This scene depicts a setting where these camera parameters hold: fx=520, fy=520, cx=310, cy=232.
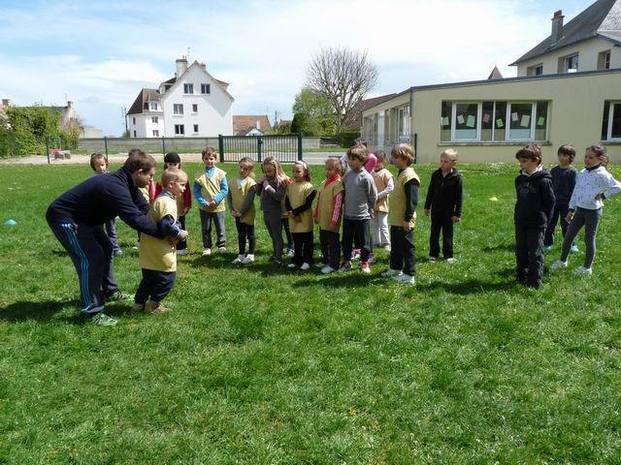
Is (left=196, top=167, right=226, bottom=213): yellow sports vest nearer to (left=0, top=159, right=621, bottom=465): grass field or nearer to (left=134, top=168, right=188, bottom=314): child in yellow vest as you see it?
(left=0, top=159, right=621, bottom=465): grass field

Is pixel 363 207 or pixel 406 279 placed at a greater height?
pixel 363 207

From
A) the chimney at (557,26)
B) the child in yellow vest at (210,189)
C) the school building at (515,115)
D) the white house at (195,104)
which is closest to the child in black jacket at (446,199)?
the child in yellow vest at (210,189)

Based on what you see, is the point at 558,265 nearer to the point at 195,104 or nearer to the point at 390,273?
the point at 390,273

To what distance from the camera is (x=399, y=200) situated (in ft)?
21.8

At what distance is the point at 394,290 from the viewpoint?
6.36 metres

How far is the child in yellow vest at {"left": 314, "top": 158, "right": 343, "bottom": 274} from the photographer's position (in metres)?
6.95

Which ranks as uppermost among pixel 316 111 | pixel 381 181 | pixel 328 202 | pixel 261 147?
pixel 316 111

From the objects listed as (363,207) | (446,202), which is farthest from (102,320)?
(446,202)

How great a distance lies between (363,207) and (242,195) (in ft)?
6.57

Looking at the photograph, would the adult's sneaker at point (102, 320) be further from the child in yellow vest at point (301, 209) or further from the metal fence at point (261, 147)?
the metal fence at point (261, 147)

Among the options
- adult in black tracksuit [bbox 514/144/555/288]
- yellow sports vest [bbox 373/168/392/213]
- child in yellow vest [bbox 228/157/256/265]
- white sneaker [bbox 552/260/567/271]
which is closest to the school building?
yellow sports vest [bbox 373/168/392/213]

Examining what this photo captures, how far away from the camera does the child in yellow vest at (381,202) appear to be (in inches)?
320

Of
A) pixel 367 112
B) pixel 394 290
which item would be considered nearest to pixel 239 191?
pixel 394 290

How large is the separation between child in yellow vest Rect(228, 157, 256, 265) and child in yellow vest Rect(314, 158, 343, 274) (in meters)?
1.15
